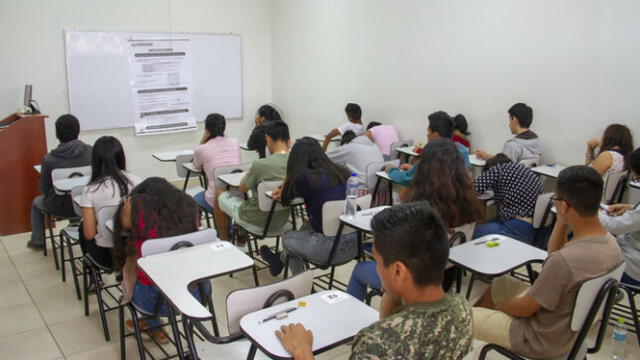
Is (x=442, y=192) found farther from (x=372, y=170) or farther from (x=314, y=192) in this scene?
(x=372, y=170)

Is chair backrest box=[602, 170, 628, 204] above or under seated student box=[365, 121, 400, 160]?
under

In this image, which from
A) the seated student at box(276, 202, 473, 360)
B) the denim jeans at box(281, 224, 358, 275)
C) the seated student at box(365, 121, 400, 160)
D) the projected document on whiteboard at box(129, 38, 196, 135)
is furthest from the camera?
the projected document on whiteboard at box(129, 38, 196, 135)

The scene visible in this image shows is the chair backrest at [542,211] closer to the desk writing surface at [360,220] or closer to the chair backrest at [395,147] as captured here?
the desk writing surface at [360,220]

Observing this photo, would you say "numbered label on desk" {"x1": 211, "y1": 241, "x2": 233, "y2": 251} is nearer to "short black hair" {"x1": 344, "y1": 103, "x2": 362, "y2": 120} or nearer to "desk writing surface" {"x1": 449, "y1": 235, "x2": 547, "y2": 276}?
"desk writing surface" {"x1": 449, "y1": 235, "x2": 547, "y2": 276}

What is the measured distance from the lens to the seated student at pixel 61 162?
4.27 meters

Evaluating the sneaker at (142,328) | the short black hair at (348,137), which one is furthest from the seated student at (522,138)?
the sneaker at (142,328)

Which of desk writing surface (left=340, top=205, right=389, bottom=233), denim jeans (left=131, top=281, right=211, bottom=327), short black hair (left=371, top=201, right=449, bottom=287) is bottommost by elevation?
denim jeans (left=131, top=281, right=211, bottom=327)

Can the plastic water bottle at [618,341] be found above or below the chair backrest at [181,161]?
below

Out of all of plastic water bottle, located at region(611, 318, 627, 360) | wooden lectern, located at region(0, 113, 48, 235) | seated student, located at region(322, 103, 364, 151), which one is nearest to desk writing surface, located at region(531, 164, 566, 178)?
plastic water bottle, located at region(611, 318, 627, 360)

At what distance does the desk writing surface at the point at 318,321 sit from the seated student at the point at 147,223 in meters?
0.82

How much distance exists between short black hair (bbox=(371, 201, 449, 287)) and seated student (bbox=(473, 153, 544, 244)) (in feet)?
7.47

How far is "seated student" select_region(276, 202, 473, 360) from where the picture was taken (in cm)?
140

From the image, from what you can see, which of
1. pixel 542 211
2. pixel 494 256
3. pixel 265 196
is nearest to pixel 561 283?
pixel 494 256

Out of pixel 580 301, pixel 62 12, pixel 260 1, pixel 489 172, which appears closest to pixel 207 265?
pixel 580 301
